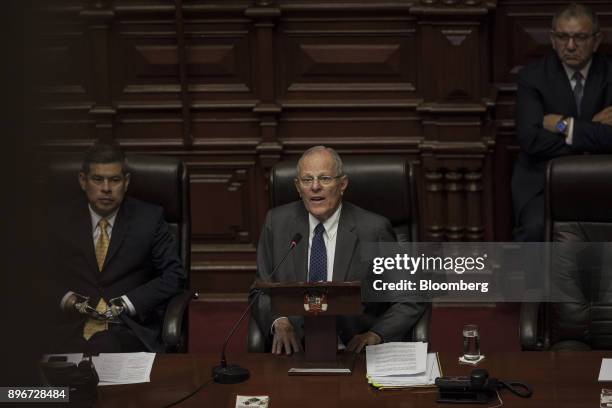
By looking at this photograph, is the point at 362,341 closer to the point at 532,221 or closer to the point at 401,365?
the point at 401,365

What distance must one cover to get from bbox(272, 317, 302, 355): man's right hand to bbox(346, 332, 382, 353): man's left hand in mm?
156

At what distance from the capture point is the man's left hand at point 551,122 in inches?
171

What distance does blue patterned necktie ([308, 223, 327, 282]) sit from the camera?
3.10 m

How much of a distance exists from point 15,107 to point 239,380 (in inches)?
86.7

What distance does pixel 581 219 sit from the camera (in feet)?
10.5

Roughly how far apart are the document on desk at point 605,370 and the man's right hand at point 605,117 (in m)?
2.12

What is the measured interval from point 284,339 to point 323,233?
23.0 inches

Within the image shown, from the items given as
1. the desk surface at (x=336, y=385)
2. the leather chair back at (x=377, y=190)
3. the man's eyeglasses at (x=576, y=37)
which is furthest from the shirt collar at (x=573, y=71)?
the desk surface at (x=336, y=385)

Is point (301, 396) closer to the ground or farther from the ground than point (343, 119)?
closer to the ground

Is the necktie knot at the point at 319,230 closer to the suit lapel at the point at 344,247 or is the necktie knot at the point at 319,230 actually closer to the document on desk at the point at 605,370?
the suit lapel at the point at 344,247

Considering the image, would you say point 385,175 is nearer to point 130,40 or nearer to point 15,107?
point 130,40

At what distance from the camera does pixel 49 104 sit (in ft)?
0.60

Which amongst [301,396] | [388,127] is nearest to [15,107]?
[301,396]

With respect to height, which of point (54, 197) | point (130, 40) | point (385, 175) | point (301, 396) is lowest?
point (301, 396)
